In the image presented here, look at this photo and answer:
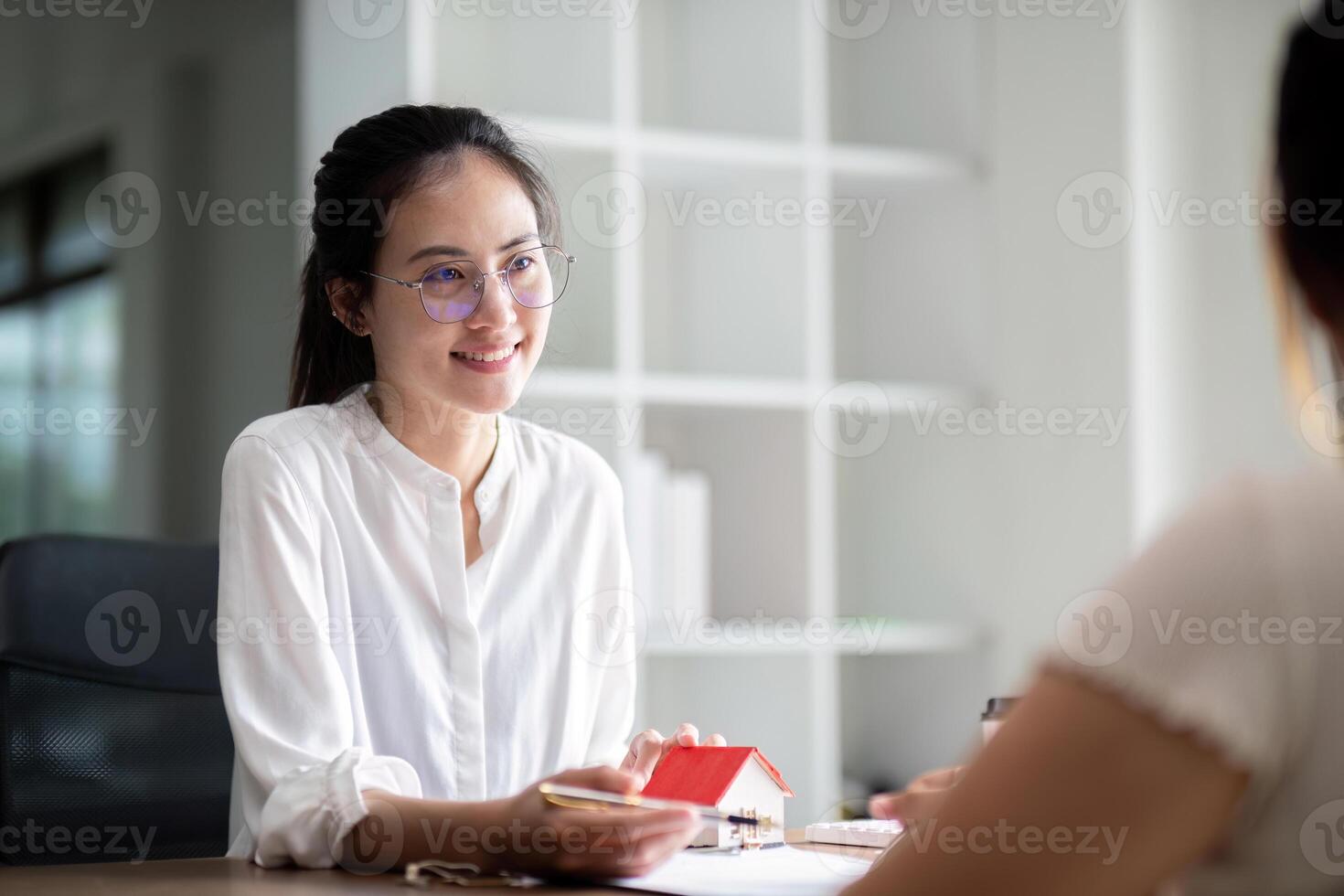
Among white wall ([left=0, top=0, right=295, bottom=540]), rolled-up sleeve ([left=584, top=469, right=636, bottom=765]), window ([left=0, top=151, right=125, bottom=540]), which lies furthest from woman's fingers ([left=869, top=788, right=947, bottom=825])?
window ([left=0, top=151, right=125, bottom=540])

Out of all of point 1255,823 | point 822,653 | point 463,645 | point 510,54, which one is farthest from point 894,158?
point 1255,823

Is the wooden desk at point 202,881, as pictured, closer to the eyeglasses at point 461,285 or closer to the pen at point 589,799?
the pen at point 589,799

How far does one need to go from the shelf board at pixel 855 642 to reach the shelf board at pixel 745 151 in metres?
0.98

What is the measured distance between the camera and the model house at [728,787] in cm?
127

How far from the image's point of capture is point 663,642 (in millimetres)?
2891

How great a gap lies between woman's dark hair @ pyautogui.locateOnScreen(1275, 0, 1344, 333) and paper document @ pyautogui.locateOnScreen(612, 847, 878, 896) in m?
0.53

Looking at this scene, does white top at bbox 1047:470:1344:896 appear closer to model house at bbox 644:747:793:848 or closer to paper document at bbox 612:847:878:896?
paper document at bbox 612:847:878:896

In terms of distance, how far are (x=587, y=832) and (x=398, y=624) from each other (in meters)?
0.54

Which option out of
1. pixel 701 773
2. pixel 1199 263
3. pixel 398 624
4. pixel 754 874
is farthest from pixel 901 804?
pixel 1199 263

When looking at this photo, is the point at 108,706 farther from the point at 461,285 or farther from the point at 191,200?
the point at 191,200

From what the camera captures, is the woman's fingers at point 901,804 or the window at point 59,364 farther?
the window at point 59,364

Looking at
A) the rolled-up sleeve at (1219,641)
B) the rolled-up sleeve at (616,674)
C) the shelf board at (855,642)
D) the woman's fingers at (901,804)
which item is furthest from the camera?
the shelf board at (855,642)

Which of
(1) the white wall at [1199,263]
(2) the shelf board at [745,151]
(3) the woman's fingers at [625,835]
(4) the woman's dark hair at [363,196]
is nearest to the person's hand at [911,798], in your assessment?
(3) the woman's fingers at [625,835]

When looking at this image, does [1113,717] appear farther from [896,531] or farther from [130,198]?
[130,198]
